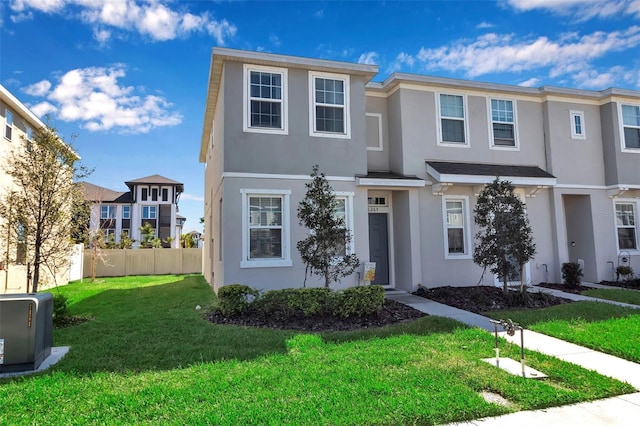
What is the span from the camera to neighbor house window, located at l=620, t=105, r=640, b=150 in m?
13.3

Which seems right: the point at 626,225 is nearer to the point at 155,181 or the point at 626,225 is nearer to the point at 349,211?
the point at 349,211

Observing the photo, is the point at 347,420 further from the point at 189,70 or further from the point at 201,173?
the point at 201,173

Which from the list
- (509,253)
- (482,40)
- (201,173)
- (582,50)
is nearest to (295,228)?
(509,253)

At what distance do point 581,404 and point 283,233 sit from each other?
23.4 ft

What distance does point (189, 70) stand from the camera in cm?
1297

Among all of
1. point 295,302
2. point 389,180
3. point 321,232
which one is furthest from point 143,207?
point 295,302

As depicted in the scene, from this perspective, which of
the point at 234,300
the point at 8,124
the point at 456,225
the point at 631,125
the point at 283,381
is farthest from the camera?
the point at 8,124

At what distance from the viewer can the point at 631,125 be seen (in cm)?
1340

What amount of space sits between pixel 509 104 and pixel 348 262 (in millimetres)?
8382

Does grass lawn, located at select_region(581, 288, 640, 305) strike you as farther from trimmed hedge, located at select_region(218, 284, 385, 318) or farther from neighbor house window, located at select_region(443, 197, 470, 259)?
trimmed hedge, located at select_region(218, 284, 385, 318)

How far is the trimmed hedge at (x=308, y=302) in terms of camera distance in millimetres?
7746

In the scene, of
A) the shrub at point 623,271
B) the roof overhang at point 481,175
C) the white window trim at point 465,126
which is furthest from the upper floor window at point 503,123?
the shrub at point 623,271

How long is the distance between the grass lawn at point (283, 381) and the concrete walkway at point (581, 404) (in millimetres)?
131

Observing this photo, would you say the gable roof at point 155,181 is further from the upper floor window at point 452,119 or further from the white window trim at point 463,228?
the white window trim at point 463,228
